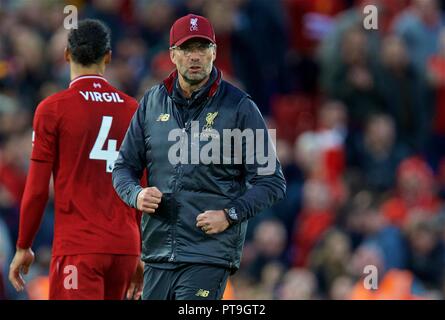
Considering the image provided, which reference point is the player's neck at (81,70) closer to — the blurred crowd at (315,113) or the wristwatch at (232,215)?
the wristwatch at (232,215)

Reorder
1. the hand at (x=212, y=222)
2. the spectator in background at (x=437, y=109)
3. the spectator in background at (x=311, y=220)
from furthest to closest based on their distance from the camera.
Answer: the spectator in background at (x=437, y=109) → the spectator in background at (x=311, y=220) → the hand at (x=212, y=222)

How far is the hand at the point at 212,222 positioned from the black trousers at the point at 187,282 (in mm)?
242

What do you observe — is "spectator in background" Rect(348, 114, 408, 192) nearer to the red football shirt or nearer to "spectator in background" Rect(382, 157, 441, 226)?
"spectator in background" Rect(382, 157, 441, 226)

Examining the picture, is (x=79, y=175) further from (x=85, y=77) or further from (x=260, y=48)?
(x=260, y=48)

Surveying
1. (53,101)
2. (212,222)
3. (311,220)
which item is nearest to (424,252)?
(311,220)

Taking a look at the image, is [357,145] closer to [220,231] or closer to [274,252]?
[274,252]

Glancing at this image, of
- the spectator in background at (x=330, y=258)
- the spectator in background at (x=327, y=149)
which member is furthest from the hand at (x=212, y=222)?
the spectator in background at (x=327, y=149)

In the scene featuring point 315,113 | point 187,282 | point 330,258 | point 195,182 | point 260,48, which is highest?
point 260,48

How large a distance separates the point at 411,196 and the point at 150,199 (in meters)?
6.77

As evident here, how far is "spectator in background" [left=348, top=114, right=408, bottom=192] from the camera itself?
1436 centimetres

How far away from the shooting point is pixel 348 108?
15.0m

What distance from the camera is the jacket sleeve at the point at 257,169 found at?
7586 mm

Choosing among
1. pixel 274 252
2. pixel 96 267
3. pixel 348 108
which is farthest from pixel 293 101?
pixel 96 267

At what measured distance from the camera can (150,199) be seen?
7.50m
